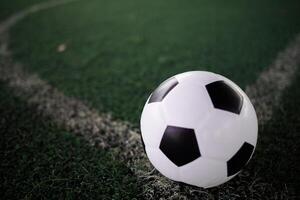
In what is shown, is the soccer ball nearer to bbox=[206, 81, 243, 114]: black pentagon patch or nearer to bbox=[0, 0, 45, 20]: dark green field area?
bbox=[206, 81, 243, 114]: black pentagon patch

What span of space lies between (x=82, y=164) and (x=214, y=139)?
3.59ft

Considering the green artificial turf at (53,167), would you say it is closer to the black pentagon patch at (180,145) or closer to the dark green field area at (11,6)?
the black pentagon patch at (180,145)

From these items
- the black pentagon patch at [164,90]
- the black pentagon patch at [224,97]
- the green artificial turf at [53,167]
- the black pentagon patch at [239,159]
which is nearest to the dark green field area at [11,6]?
the green artificial turf at [53,167]

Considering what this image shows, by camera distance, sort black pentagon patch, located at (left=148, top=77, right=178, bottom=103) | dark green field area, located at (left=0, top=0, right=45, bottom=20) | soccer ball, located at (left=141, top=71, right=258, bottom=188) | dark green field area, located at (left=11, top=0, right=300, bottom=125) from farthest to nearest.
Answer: dark green field area, located at (left=0, top=0, right=45, bottom=20) → dark green field area, located at (left=11, top=0, right=300, bottom=125) → black pentagon patch, located at (left=148, top=77, right=178, bottom=103) → soccer ball, located at (left=141, top=71, right=258, bottom=188)

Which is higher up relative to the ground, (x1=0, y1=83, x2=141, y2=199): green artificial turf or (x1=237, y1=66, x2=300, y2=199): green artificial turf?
(x1=0, y1=83, x2=141, y2=199): green artificial turf

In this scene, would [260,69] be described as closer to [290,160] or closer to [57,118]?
[290,160]

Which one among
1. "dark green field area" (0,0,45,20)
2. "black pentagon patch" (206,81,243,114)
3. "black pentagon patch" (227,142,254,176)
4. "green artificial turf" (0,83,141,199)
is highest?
"black pentagon patch" (206,81,243,114)

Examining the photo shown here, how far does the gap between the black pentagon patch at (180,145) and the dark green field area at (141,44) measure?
100cm

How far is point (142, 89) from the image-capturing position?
9.45 feet

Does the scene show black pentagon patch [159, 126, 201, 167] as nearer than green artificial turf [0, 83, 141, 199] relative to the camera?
Yes

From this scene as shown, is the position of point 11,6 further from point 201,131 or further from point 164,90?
point 201,131

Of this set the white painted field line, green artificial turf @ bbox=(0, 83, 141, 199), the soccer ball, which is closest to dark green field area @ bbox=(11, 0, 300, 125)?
the white painted field line

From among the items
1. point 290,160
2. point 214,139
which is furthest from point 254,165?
point 214,139

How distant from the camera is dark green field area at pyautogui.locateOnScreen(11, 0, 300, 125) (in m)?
3.00
